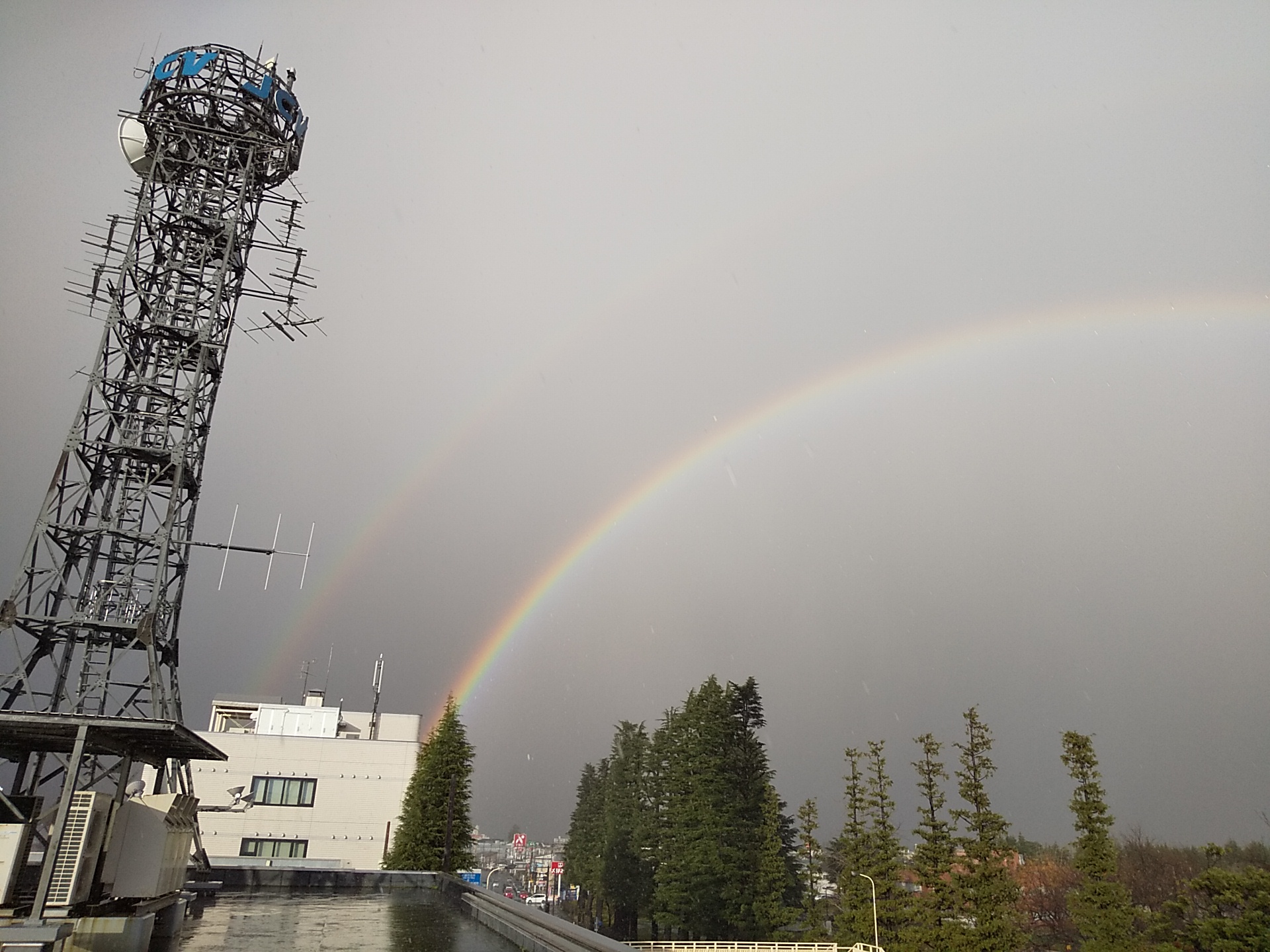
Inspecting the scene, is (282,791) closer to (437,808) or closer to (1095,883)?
(437,808)

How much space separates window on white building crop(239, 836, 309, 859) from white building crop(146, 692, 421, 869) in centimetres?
3

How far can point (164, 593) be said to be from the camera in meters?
15.9

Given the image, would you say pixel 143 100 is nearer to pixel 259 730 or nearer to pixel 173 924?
pixel 173 924

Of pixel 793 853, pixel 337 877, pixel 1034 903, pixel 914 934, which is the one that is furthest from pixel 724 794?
pixel 1034 903

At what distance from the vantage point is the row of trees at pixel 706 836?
34312 mm

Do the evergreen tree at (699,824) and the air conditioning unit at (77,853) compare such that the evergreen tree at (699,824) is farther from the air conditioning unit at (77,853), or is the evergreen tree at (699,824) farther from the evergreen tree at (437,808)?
the air conditioning unit at (77,853)

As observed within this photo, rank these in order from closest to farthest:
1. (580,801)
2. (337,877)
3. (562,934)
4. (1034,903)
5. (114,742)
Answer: (562,934) → (114,742) → (337,877) → (1034,903) → (580,801)

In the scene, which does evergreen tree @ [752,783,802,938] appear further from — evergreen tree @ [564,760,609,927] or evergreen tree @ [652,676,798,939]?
evergreen tree @ [564,760,609,927]

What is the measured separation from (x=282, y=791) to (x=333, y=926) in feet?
108

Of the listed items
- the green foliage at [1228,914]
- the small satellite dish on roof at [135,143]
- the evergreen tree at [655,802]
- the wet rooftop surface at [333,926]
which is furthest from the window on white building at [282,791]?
the green foliage at [1228,914]

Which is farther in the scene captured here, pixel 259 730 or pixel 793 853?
pixel 259 730

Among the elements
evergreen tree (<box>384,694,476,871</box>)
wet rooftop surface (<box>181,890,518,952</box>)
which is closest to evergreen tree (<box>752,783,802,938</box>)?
evergreen tree (<box>384,694,476,871</box>)

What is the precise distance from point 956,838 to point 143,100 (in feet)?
109

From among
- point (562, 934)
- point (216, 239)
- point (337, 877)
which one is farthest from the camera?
point (216, 239)
